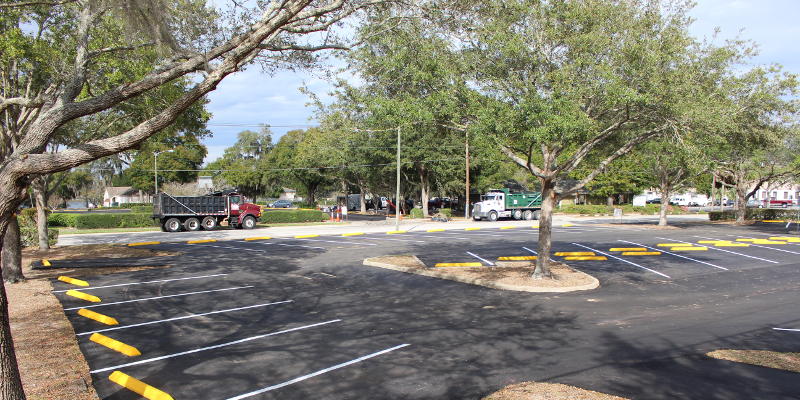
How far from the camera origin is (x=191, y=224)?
107ft

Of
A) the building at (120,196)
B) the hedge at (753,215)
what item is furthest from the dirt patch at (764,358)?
the building at (120,196)

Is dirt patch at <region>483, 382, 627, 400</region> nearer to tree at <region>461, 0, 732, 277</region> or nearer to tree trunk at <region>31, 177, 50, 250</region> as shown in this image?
tree at <region>461, 0, 732, 277</region>

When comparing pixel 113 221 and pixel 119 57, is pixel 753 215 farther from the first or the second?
pixel 113 221

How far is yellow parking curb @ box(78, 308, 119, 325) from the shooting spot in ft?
30.6

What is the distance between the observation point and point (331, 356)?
7449mm

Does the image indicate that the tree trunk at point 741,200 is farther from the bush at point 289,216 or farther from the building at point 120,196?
the building at point 120,196

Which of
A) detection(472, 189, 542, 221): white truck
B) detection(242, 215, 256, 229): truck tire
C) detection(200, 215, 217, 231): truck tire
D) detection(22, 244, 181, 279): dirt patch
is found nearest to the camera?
detection(22, 244, 181, 279): dirt patch

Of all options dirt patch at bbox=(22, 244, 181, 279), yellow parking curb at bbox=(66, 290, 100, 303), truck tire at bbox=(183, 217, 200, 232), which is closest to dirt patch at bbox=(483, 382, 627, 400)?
yellow parking curb at bbox=(66, 290, 100, 303)

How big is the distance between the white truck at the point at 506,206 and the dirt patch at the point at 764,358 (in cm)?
3407

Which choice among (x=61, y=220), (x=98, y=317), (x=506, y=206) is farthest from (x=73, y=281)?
(x=506, y=206)

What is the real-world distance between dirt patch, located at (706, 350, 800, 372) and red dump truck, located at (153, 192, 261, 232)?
1210 inches

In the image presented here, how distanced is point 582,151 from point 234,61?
10002 mm

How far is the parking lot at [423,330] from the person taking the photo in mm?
6348

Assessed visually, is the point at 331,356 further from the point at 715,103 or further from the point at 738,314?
the point at 715,103
